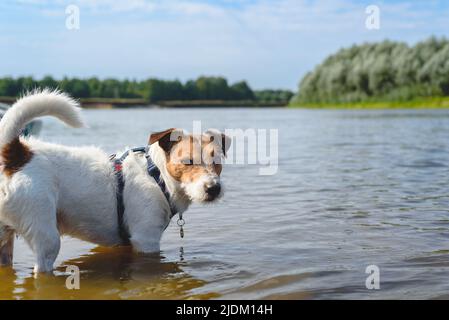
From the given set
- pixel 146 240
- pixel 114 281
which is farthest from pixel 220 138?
pixel 114 281

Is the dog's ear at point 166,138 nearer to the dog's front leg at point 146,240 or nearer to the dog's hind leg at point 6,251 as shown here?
the dog's front leg at point 146,240

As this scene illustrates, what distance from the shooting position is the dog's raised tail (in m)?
5.23

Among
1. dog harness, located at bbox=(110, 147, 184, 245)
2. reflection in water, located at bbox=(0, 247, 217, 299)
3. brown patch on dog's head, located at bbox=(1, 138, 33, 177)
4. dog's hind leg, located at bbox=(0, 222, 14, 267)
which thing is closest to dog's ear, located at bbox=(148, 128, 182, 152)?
dog harness, located at bbox=(110, 147, 184, 245)

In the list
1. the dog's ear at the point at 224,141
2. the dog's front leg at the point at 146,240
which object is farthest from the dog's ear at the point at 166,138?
the dog's front leg at the point at 146,240

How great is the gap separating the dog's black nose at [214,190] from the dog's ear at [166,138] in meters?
0.79

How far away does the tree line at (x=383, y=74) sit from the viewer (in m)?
73.4

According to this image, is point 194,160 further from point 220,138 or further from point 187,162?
point 220,138

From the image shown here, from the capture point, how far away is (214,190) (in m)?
5.73

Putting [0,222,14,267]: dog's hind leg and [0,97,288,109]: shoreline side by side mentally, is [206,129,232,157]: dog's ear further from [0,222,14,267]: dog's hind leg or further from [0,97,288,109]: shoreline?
[0,97,288,109]: shoreline

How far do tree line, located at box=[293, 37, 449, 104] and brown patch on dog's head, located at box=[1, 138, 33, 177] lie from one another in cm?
7318
